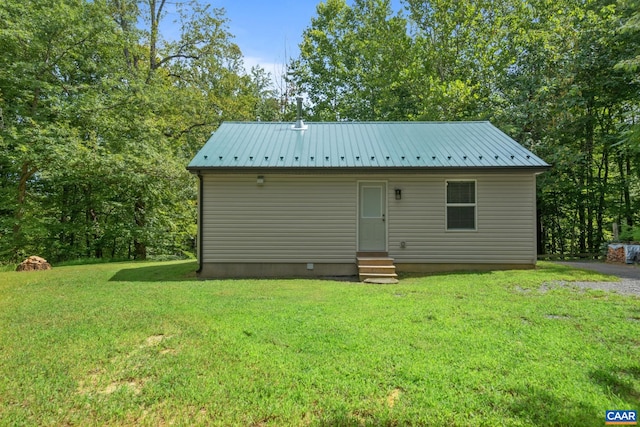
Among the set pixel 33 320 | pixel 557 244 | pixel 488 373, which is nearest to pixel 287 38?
pixel 557 244

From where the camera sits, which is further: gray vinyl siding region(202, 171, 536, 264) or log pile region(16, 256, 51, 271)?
log pile region(16, 256, 51, 271)

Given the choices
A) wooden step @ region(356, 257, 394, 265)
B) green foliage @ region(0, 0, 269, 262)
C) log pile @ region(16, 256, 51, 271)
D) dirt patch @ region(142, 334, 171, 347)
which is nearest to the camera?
dirt patch @ region(142, 334, 171, 347)

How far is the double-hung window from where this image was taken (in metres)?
8.43

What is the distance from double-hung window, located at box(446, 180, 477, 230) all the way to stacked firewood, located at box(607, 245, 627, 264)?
5.69 m

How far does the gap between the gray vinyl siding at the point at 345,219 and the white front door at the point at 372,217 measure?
0.53 ft

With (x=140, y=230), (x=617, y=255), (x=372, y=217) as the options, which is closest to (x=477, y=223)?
(x=372, y=217)

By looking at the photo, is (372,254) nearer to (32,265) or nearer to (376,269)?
(376,269)

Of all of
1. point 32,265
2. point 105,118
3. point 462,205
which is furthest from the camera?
point 105,118

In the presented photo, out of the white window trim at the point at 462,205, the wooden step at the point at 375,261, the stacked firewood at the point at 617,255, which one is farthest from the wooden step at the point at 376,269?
the stacked firewood at the point at 617,255

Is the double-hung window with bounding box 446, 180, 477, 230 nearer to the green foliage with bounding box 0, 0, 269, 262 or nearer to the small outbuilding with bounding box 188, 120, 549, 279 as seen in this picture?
the small outbuilding with bounding box 188, 120, 549, 279

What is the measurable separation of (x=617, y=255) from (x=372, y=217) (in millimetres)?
8313

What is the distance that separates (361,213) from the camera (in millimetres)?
8461

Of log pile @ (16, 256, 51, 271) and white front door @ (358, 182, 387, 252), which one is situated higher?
white front door @ (358, 182, 387, 252)

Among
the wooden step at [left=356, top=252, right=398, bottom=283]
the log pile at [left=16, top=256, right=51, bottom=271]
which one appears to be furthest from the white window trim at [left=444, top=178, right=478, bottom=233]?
the log pile at [left=16, top=256, right=51, bottom=271]
